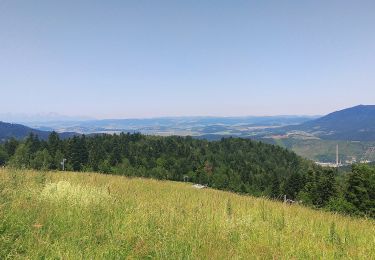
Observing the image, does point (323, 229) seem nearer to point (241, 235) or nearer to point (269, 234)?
point (269, 234)

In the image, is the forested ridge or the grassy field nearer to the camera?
the grassy field

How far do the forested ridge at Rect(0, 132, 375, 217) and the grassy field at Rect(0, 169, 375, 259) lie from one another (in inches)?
2055

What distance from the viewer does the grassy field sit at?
5.31 meters

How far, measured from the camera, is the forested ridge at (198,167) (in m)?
60.2

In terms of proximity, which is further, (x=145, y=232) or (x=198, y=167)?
(x=198, y=167)

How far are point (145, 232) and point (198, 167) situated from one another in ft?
526

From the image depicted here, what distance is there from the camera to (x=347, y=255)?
5820 millimetres

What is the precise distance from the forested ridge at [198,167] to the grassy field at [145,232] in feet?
171

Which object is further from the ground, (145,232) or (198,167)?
(145,232)

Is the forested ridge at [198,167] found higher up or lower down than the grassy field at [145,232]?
lower down

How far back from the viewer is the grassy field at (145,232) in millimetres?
5312

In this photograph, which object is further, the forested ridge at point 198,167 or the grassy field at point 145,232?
the forested ridge at point 198,167

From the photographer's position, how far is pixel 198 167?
166m

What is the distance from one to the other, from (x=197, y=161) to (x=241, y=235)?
16895cm
